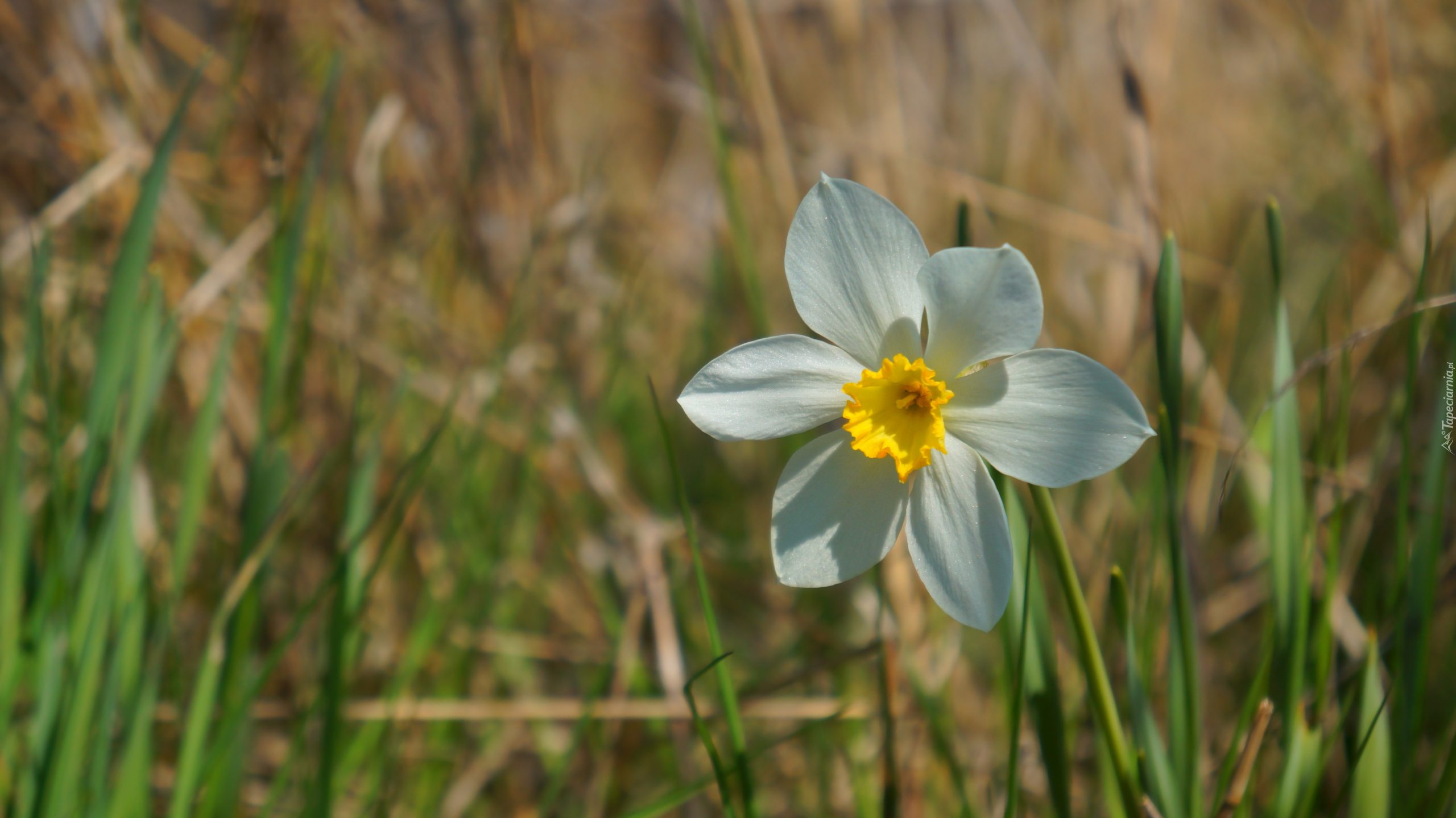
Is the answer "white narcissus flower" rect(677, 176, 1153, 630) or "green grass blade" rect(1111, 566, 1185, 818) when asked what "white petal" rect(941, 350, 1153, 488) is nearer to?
"white narcissus flower" rect(677, 176, 1153, 630)

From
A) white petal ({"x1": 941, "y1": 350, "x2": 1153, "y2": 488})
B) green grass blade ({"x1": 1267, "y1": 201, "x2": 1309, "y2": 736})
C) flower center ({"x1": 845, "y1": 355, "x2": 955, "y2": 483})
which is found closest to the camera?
white petal ({"x1": 941, "y1": 350, "x2": 1153, "y2": 488})

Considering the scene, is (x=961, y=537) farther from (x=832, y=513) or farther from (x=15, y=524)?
(x=15, y=524)

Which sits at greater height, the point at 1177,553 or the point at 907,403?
the point at 907,403

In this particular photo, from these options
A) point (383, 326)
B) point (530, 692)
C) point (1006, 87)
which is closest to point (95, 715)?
point (530, 692)

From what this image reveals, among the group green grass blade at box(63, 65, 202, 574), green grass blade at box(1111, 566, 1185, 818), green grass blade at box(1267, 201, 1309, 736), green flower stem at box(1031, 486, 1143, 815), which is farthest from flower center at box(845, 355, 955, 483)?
green grass blade at box(63, 65, 202, 574)

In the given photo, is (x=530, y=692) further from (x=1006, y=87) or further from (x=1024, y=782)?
(x=1006, y=87)

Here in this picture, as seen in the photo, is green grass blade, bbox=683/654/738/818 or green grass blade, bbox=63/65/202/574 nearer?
green grass blade, bbox=683/654/738/818

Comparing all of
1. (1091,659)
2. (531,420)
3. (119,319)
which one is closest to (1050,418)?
(1091,659)
